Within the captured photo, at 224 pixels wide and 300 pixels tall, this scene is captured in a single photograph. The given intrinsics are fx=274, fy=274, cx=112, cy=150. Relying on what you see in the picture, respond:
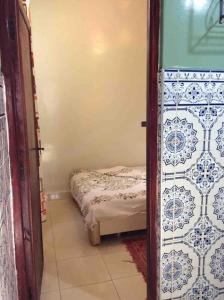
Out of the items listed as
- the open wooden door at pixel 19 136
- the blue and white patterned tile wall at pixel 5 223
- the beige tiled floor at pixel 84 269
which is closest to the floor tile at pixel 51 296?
the beige tiled floor at pixel 84 269

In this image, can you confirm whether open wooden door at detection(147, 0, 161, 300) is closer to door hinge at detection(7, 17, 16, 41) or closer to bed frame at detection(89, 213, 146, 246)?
door hinge at detection(7, 17, 16, 41)

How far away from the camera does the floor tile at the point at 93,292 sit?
1.95 metres

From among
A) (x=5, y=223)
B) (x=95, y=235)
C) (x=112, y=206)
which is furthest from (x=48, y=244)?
(x=5, y=223)

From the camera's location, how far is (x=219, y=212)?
1.53 meters

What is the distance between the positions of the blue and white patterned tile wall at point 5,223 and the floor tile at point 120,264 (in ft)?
3.33

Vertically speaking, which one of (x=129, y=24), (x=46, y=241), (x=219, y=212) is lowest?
(x=46, y=241)

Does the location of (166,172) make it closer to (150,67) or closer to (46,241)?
(150,67)

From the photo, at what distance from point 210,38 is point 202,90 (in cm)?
25

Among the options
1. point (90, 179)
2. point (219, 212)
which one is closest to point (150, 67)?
point (219, 212)

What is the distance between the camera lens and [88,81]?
3.96 meters

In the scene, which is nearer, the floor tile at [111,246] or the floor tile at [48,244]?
the floor tile at [48,244]

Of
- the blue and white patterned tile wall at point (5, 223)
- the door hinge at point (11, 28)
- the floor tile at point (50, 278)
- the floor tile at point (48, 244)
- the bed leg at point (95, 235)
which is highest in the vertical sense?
the door hinge at point (11, 28)

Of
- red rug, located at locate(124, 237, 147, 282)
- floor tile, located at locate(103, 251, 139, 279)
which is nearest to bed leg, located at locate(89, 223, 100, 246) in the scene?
floor tile, located at locate(103, 251, 139, 279)

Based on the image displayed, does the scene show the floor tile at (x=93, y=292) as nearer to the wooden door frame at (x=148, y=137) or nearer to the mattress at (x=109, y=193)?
the wooden door frame at (x=148, y=137)
